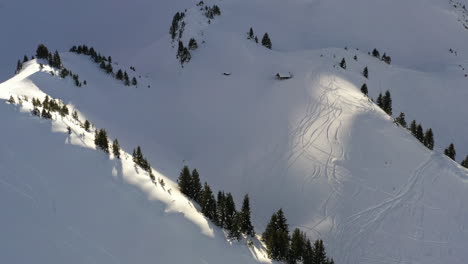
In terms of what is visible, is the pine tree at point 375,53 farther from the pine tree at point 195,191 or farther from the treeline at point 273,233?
the pine tree at point 195,191

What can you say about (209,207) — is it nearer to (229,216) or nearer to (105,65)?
(229,216)

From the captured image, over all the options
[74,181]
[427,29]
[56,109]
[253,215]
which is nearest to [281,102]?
[253,215]

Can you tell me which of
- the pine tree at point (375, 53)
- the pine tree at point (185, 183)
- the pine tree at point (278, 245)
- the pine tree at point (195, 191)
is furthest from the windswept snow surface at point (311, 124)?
the pine tree at point (195, 191)

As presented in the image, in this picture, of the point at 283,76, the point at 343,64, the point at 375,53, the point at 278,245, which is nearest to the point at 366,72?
the point at 343,64

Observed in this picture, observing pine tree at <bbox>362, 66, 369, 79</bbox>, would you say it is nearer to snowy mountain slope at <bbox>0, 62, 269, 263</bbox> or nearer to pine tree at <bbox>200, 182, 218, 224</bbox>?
snowy mountain slope at <bbox>0, 62, 269, 263</bbox>

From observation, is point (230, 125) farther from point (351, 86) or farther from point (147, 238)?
point (147, 238)
